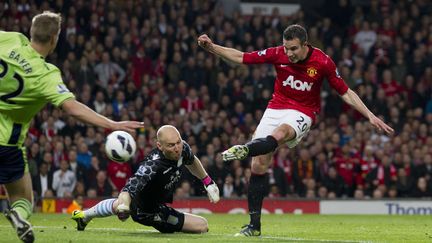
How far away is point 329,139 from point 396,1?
22.5 ft

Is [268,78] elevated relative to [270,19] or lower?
lower

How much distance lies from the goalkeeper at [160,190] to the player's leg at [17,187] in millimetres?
1679

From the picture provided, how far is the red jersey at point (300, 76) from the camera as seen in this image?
12.0 metres

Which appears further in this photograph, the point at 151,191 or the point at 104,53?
the point at 104,53

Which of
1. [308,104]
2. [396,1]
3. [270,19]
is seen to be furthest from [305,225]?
[396,1]

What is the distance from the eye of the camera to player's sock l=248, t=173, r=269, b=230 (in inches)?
467

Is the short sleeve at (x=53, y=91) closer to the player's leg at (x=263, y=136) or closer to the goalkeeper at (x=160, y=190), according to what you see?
the goalkeeper at (x=160, y=190)

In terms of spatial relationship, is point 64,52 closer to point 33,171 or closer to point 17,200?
point 33,171

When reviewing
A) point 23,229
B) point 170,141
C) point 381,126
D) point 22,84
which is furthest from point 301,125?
point 23,229

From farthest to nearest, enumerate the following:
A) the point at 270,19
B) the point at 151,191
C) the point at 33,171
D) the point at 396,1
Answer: the point at 396,1 < the point at 270,19 < the point at 33,171 < the point at 151,191

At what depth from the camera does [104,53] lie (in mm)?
23156

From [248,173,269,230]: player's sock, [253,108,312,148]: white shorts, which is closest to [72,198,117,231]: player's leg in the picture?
[248,173,269,230]: player's sock

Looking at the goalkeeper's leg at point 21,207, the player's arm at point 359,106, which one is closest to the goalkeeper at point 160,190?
the goalkeeper's leg at point 21,207

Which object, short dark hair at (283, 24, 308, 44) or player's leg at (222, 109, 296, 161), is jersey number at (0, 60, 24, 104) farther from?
short dark hair at (283, 24, 308, 44)
